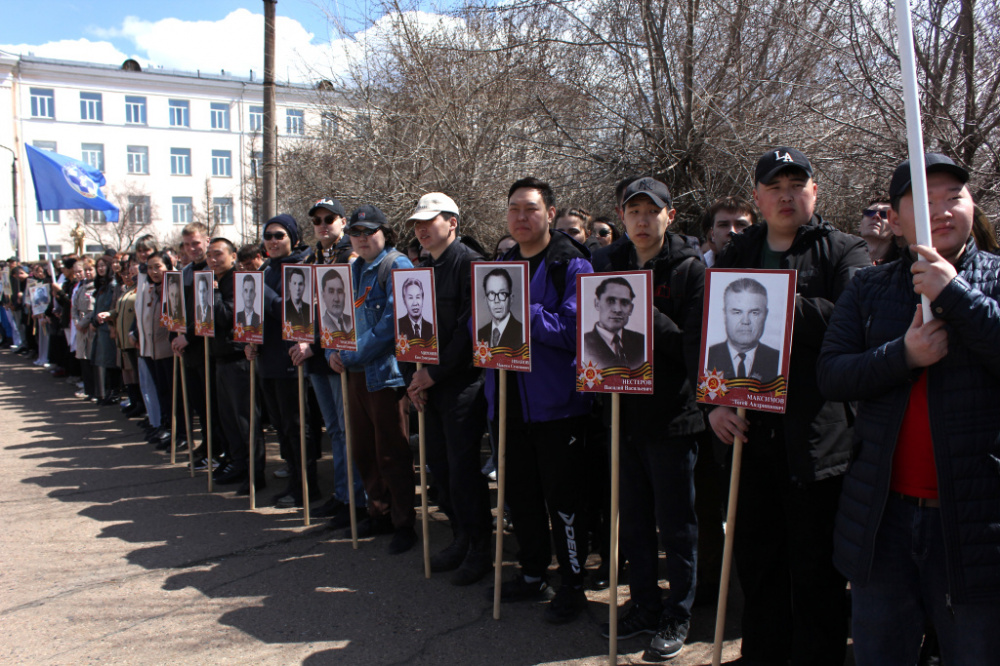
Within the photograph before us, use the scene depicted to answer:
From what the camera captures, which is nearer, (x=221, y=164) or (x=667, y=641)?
(x=667, y=641)

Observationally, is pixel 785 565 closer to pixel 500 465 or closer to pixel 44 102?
pixel 500 465

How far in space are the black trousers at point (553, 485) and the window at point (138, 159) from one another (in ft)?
173

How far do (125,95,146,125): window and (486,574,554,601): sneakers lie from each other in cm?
5344

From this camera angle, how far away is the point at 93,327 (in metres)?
11.4

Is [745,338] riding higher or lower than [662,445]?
higher

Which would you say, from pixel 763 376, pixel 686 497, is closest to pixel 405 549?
pixel 686 497

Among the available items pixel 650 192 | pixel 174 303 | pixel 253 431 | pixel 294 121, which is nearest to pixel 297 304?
pixel 253 431

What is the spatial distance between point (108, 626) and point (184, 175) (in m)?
51.9

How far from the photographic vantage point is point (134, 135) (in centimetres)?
4897

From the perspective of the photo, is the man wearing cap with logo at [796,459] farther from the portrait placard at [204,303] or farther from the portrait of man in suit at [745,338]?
the portrait placard at [204,303]

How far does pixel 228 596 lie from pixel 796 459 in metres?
3.43

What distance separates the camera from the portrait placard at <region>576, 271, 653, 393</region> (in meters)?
3.43

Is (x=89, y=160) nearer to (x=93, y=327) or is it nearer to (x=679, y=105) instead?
(x=93, y=327)

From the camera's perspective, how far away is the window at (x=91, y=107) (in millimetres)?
47875
